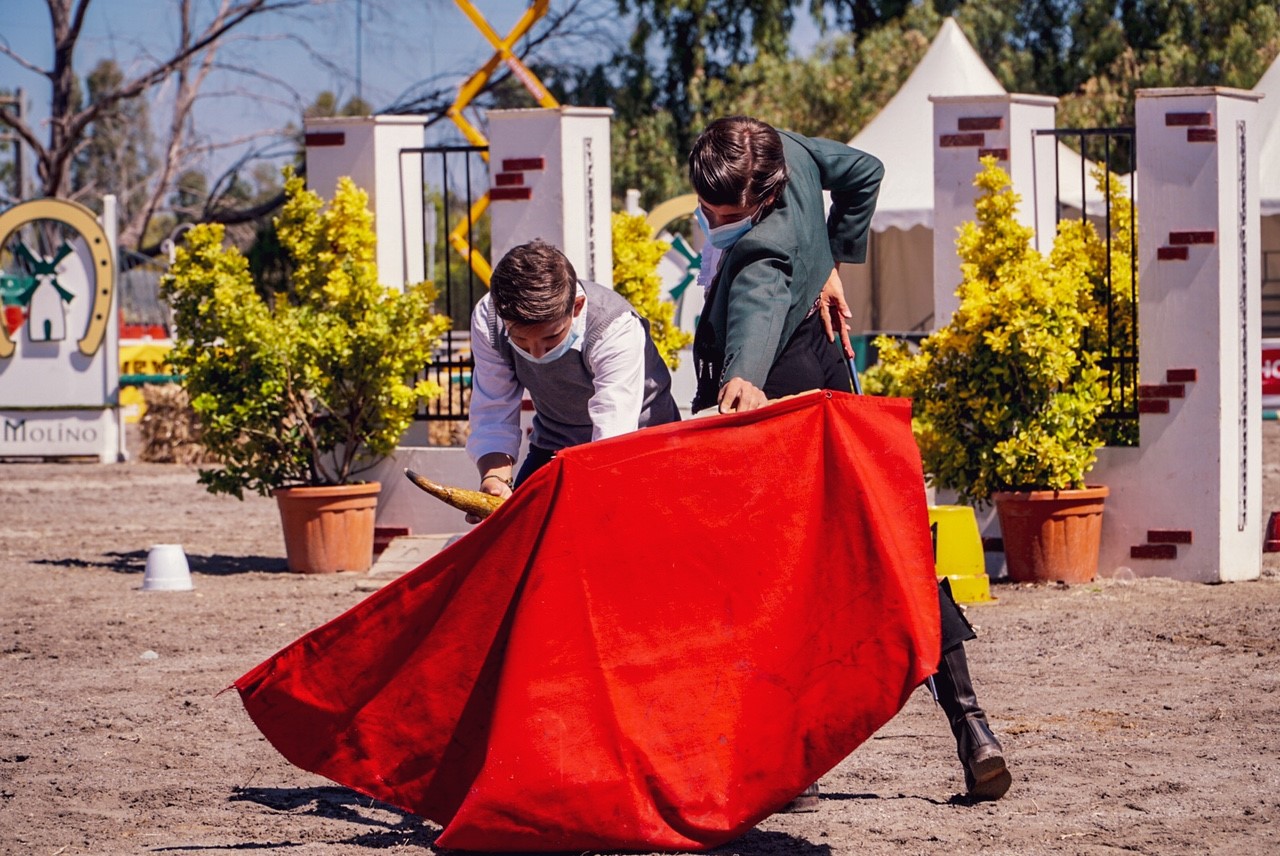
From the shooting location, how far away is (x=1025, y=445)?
912cm

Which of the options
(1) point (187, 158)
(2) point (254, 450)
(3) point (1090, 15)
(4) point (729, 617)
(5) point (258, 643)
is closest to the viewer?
(4) point (729, 617)

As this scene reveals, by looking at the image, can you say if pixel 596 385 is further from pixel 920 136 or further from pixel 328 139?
pixel 920 136

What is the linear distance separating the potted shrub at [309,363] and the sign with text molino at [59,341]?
374 inches

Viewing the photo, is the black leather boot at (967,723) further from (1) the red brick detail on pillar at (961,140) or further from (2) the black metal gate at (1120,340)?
(1) the red brick detail on pillar at (961,140)

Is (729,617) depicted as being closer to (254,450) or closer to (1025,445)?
(1025,445)

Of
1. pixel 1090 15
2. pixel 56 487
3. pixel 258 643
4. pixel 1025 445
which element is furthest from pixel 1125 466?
pixel 1090 15

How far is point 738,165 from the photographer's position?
4.40m

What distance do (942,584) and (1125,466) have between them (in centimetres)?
521

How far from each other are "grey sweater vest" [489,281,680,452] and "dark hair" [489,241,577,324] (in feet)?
0.80

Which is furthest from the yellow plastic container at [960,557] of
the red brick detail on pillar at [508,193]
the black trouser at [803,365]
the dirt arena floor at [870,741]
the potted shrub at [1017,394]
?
the black trouser at [803,365]

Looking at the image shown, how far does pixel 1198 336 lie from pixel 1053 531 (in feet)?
4.29

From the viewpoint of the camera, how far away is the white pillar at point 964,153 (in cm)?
1006

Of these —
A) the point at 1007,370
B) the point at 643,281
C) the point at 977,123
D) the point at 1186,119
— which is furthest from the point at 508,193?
the point at 1186,119

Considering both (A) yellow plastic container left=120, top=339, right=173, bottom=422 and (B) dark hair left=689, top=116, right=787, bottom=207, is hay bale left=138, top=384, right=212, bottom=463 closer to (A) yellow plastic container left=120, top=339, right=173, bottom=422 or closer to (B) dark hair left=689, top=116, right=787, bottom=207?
(A) yellow plastic container left=120, top=339, right=173, bottom=422
